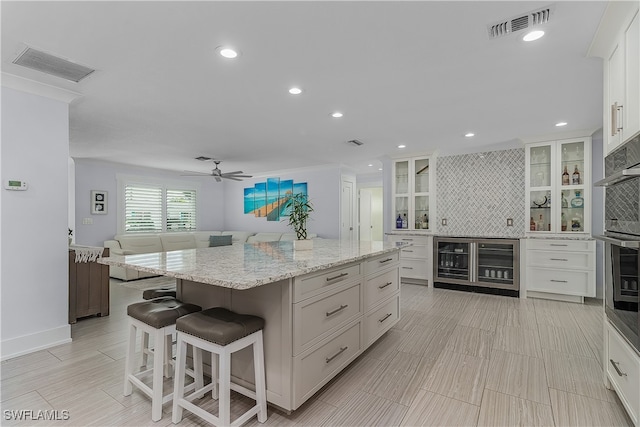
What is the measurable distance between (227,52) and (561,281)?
16.1 ft

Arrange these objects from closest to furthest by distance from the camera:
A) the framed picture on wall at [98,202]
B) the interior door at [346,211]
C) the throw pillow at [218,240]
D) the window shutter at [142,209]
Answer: the framed picture on wall at [98,202] < the window shutter at [142,209] < the interior door at [346,211] < the throw pillow at [218,240]

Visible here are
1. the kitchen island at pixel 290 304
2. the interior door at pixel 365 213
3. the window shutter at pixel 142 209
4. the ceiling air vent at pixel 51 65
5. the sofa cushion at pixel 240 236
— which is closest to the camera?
the kitchen island at pixel 290 304

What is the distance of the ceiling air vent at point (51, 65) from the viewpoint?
7.11ft

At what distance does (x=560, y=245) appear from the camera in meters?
4.21

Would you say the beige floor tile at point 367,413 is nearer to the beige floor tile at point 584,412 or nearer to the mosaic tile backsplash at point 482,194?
the beige floor tile at point 584,412

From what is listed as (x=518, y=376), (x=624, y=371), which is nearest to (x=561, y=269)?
(x=518, y=376)

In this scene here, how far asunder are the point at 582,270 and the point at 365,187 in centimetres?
529

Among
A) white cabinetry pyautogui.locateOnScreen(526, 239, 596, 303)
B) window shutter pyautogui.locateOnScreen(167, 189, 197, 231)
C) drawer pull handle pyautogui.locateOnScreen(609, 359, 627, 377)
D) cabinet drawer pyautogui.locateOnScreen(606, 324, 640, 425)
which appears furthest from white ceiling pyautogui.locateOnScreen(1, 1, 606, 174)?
window shutter pyautogui.locateOnScreen(167, 189, 197, 231)

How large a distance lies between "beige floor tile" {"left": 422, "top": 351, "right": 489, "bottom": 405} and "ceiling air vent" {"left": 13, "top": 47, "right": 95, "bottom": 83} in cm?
348

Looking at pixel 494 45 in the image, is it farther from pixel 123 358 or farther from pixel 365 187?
pixel 365 187

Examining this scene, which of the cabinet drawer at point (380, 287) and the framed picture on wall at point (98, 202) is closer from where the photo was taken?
the cabinet drawer at point (380, 287)

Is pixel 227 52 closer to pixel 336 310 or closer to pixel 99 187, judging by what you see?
pixel 336 310

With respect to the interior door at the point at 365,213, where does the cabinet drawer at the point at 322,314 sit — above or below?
below

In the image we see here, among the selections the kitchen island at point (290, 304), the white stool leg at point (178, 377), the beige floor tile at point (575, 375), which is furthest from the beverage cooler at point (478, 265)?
the white stool leg at point (178, 377)
